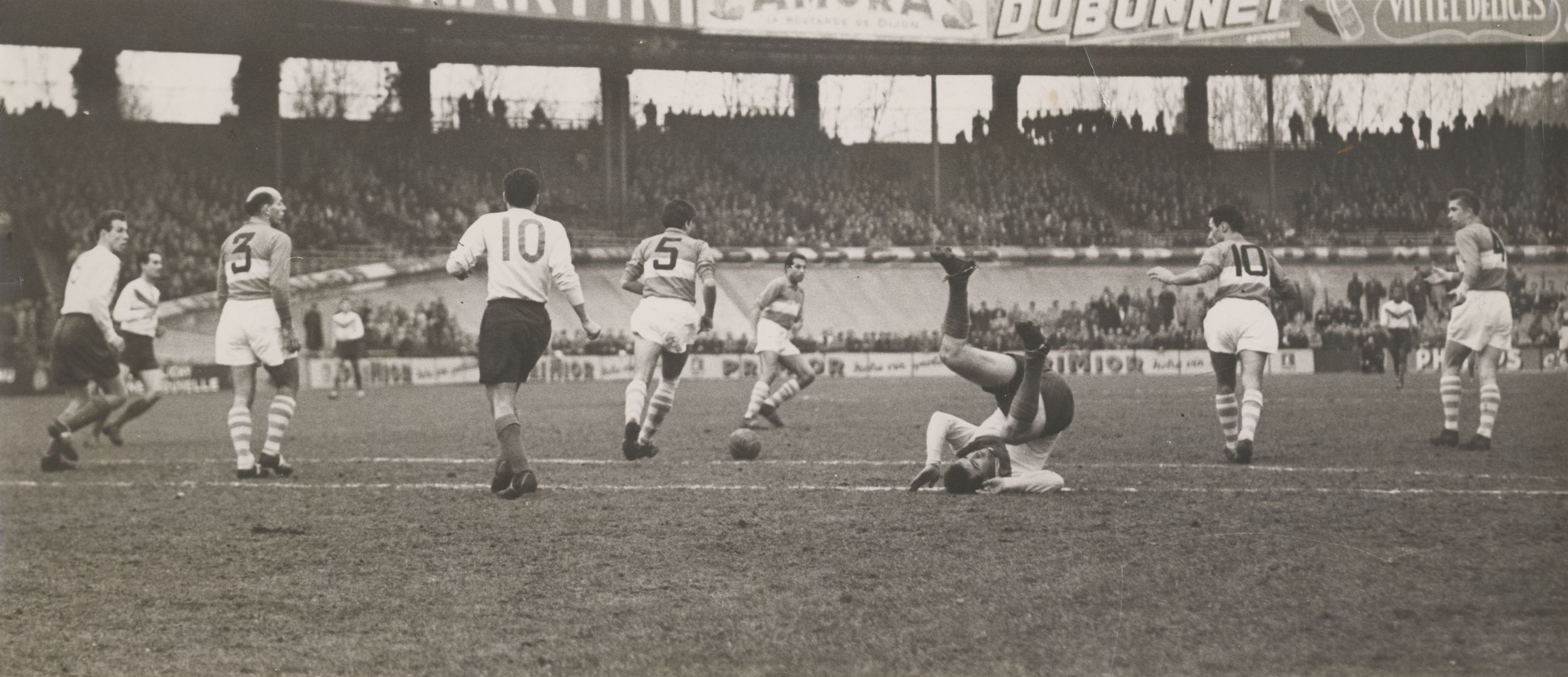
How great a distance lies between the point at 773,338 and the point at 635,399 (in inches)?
154

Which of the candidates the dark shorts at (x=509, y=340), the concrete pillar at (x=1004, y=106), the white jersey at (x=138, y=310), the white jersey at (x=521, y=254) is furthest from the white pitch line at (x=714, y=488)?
the concrete pillar at (x=1004, y=106)

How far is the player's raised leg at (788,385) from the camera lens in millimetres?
13047

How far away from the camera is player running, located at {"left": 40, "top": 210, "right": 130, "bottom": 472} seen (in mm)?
10016

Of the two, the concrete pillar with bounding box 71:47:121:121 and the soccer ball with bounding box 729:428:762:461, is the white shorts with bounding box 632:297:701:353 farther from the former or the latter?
the concrete pillar with bounding box 71:47:121:121

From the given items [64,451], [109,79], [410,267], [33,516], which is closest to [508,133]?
[410,267]

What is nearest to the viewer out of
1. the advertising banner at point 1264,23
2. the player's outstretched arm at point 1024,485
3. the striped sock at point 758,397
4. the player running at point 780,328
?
the player's outstretched arm at point 1024,485

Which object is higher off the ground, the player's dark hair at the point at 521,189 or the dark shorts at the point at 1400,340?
the player's dark hair at the point at 521,189

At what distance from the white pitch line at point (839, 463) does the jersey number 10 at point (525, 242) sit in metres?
2.39

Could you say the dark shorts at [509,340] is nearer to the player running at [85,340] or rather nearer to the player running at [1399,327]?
the player running at [85,340]

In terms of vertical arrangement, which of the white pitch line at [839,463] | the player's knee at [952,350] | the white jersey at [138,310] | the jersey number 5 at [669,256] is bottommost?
the white pitch line at [839,463]

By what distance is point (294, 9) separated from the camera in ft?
83.8

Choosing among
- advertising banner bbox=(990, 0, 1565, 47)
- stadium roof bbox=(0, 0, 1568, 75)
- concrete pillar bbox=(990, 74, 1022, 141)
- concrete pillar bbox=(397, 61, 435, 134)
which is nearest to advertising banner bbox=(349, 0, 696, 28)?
stadium roof bbox=(0, 0, 1568, 75)

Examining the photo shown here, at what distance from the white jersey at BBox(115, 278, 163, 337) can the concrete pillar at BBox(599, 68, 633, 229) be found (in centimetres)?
1747

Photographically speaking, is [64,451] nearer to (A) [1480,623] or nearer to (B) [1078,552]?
(B) [1078,552]
